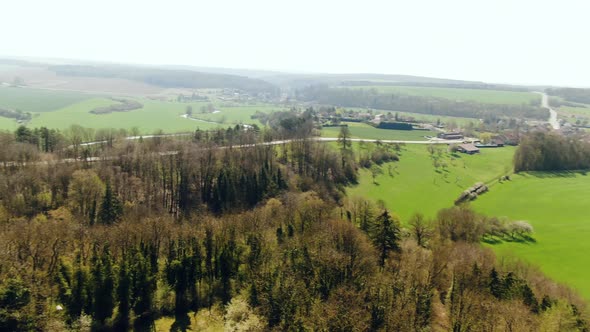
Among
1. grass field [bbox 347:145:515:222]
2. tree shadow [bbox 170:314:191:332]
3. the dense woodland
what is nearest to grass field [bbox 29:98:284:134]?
the dense woodland

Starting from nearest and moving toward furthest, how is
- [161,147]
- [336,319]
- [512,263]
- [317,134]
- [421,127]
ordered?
[336,319] → [512,263] → [161,147] → [317,134] → [421,127]

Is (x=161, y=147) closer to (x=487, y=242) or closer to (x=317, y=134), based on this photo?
(x=317, y=134)

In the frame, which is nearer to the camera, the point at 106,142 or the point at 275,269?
the point at 275,269

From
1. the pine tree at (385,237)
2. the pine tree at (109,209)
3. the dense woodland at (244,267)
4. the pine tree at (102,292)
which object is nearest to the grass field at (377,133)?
the dense woodland at (244,267)

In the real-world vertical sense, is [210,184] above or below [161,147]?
below

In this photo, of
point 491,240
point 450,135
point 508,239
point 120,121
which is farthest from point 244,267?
point 120,121

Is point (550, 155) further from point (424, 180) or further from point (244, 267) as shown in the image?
point (244, 267)

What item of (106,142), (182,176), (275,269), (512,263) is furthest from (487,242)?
(106,142)

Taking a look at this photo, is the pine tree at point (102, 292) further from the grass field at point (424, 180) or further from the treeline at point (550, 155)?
the treeline at point (550, 155)
